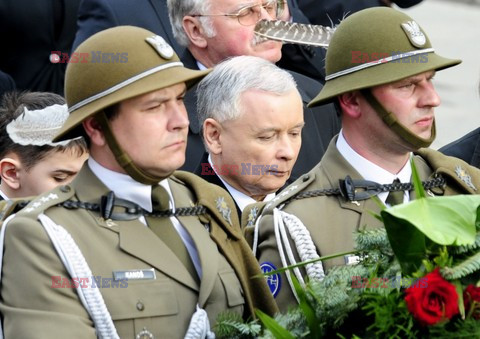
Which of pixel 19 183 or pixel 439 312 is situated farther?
pixel 19 183

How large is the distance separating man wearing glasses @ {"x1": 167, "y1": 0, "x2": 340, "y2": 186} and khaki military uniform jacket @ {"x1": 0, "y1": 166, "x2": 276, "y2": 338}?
5.25 ft

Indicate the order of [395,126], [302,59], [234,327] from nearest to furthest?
1. [234,327]
2. [395,126]
3. [302,59]

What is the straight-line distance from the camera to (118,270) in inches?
164

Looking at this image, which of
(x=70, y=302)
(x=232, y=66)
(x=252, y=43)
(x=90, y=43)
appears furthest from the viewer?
(x=252, y=43)

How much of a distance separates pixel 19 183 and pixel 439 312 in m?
2.72

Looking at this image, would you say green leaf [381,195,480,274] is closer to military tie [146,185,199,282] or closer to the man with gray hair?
military tie [146,185,199,282]

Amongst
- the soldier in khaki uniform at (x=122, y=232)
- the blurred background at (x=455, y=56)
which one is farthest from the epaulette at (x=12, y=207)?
the blurred background at (x=455, y=56)

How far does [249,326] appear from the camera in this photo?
160 inches

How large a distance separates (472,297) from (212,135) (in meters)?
2.11

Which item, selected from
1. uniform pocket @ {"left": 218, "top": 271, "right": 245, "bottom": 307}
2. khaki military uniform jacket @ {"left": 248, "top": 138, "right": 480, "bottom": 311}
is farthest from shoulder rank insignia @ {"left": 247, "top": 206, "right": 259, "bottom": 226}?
uniform pocket @ {"left": 218, "top": 271, "right": 245, "bottom": 307}

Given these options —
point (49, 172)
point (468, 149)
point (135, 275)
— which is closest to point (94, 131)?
point (135, 275)

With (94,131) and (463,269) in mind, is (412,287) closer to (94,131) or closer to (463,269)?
(463,269)

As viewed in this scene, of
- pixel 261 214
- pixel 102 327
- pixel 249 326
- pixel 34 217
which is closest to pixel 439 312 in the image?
pixel 249 326

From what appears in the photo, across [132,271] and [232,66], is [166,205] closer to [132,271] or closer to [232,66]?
[132,271]
